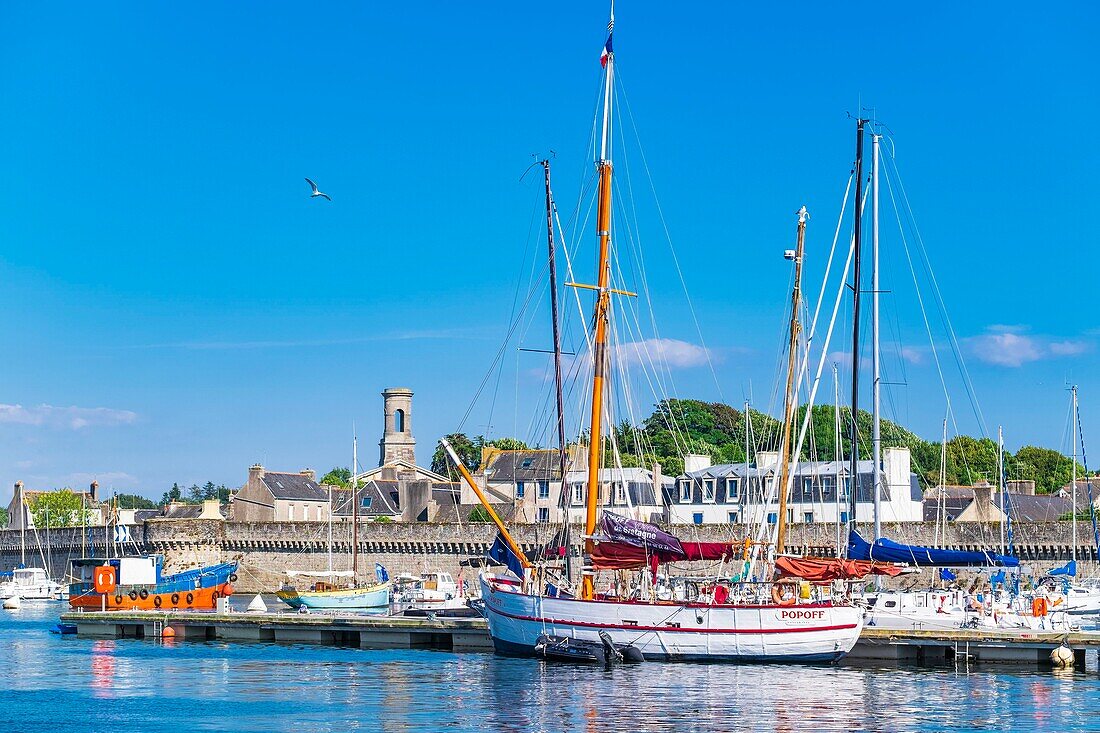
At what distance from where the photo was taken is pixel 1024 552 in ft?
237

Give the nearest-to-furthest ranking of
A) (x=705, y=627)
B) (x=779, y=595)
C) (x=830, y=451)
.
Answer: (x=705, y=627)
(x=779, y=595)
(x=830, y=451)

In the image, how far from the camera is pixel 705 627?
44281mm

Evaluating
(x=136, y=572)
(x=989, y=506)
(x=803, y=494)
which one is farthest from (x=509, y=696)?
(x=989, y=506)

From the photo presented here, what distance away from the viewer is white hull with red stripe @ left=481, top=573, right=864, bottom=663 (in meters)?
43.9

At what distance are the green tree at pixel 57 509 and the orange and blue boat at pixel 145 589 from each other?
64.4m

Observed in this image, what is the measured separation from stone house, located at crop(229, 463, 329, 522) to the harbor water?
56.8 metres

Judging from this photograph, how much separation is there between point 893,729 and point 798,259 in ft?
66.8

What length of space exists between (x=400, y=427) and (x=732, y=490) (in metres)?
54.8

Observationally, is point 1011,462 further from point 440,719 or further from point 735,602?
point 440,719

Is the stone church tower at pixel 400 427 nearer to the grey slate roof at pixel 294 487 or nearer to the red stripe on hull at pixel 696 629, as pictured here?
the grey slate roof at pixel 294 487

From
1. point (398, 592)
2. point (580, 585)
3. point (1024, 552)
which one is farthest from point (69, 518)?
point (580, 585)

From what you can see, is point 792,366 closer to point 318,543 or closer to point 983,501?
point 983,501

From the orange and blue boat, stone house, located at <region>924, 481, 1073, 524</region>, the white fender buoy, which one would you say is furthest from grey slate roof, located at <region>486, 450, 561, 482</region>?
the white fender buoy

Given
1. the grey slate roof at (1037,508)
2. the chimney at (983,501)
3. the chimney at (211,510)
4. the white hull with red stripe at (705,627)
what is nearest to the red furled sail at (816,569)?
the white hull with red stripe at (705,627)
